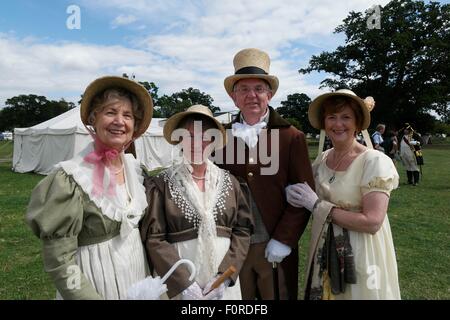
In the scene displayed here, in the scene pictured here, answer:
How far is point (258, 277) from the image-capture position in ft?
7.53

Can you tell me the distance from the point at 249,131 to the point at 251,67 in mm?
404

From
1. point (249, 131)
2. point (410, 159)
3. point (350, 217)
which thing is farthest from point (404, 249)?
point (410, 159)

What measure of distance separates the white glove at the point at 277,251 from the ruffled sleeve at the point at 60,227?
103 cm

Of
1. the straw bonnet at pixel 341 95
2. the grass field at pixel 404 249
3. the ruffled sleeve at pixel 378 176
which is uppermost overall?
the straw bonnet at pixel 341 95

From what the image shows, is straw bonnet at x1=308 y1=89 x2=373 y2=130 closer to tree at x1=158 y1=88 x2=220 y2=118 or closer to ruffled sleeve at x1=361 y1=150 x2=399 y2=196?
ruffled sleeve at x1=361 y1=150 x2=399 y2=196

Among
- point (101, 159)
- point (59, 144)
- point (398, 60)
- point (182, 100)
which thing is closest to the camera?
point (101, 159)

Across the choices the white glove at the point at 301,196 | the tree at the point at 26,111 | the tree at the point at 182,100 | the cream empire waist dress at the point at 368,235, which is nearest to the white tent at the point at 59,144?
the white glove at the point at 301,196

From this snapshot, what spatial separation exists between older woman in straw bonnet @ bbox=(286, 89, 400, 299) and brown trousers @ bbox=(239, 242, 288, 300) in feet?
0.61

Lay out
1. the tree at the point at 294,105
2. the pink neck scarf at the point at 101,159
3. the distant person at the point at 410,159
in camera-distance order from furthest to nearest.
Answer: the tree at the point at 294,105
the distant person at the point at 410,159
the pink neck scarf at the point at 101,159

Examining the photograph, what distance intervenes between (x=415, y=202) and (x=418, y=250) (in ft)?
11.9

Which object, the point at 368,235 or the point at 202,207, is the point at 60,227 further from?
the point at 368,235

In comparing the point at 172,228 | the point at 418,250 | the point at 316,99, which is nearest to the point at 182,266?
the point at 172,228

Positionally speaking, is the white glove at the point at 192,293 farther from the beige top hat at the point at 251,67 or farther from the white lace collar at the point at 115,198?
the beige top hat at the point at 251,67

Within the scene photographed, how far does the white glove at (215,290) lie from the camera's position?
1.89 metres
